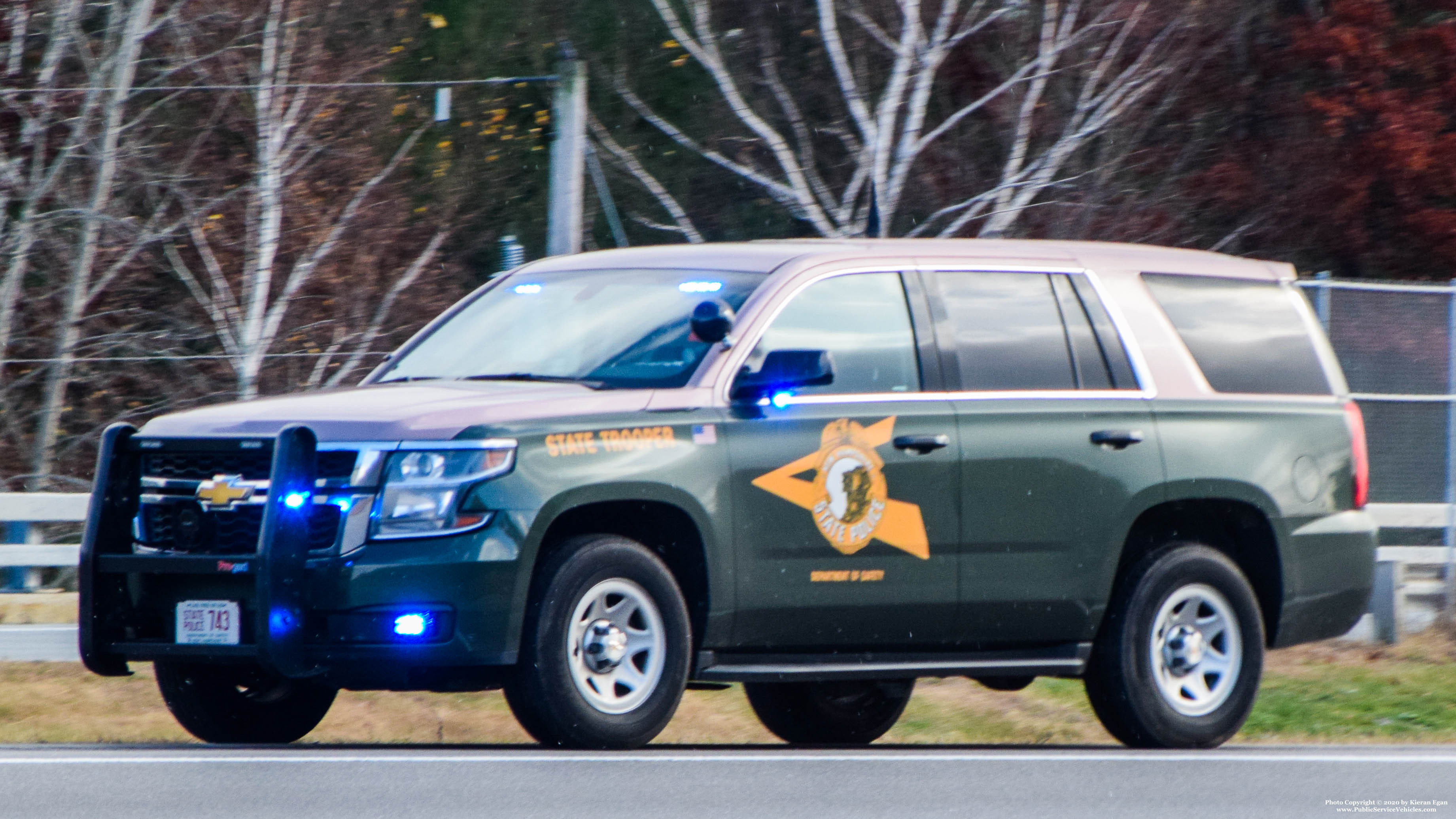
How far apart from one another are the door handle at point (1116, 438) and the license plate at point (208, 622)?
134 inches

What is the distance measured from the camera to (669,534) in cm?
805

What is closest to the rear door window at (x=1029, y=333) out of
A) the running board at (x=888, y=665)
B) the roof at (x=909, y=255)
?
the roof at (x=909, y=255)

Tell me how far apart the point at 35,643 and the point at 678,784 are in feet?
15.8

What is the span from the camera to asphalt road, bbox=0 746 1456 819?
6453 millimetres

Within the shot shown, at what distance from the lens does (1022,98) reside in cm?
1933

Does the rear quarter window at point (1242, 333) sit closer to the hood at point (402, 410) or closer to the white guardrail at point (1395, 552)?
the hood at point (402, 410)

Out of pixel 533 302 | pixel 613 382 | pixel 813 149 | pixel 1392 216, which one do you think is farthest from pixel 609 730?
pixel 1392 216

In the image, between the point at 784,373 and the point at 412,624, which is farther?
the point at 784,373

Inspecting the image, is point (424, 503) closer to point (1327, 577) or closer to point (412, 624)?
point (412, 624)

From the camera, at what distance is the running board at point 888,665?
8148mm

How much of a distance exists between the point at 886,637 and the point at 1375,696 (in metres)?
4.93

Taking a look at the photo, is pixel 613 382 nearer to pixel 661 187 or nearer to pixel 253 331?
pixel 253 331

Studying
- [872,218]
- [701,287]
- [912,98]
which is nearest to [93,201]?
[872,218]

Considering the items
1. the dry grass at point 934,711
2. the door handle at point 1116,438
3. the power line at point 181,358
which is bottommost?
the dry grass at point 934,711
